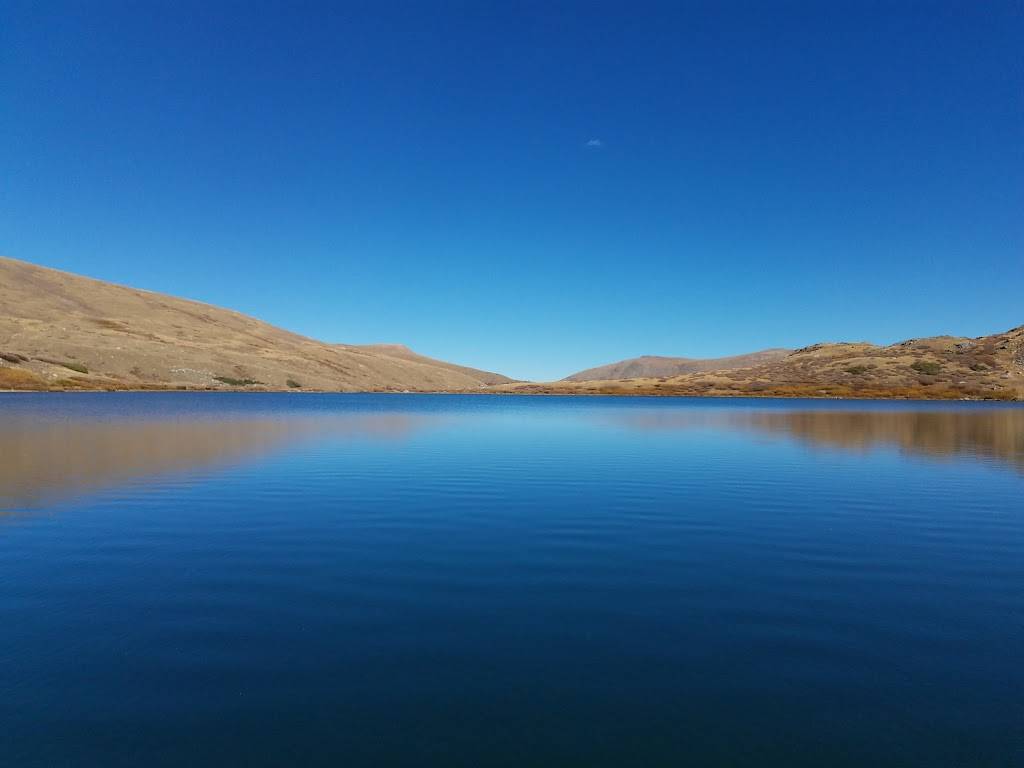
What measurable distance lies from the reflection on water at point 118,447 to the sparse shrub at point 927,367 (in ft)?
633

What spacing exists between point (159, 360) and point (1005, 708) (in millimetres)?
230395

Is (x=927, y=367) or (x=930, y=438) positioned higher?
(x=927, y=367)

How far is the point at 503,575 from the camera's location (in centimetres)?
1425

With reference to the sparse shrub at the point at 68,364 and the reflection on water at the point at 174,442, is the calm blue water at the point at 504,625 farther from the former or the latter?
the sparse shrub at the point at 68,364

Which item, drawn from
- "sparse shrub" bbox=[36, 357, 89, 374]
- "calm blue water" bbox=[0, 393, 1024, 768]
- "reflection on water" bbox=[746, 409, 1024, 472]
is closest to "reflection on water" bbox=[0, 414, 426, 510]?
"calm blue water" bbox=[0, 393, 1024, 768]

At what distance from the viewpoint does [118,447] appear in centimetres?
3862

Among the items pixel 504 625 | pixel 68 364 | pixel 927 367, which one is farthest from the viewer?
pixel 927 367

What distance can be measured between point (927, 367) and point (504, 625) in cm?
22686

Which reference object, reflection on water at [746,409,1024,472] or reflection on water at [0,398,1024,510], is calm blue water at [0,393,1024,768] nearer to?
reflection on water at [0,398,1024,510]

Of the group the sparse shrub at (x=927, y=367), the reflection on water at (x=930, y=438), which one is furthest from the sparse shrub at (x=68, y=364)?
the sparse shrub at (x=927, y=367)

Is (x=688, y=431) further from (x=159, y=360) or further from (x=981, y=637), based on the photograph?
(x=159, y=360)

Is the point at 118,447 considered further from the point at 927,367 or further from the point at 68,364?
the point at 927,367

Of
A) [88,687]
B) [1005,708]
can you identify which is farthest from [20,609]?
[1005,708]

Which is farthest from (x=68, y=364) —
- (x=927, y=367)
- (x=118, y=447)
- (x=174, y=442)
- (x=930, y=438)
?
(x=927, y=367)
